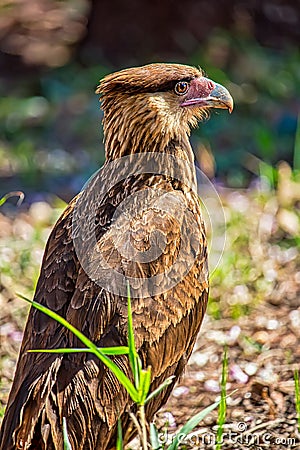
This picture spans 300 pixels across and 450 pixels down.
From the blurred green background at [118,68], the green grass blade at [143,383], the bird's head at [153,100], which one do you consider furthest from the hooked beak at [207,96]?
the blurred green background at [118,68]

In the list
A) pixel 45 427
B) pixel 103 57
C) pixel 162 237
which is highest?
pixel 162 237

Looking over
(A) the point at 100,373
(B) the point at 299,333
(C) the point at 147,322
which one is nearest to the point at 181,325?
(C) the point at 147,322

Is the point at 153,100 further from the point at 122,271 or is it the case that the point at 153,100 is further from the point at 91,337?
the point at 91,337

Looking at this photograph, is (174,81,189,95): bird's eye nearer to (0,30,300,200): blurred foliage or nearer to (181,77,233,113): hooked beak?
(181,77,233,113): hooked beak

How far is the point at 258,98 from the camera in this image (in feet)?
26.8

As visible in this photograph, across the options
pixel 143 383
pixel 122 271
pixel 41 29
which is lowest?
pixel 41 29

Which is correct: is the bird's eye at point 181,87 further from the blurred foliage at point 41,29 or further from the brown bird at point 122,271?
the blurred foliage at point 41,29

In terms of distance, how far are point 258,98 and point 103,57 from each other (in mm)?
1810

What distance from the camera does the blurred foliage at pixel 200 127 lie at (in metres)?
7.18

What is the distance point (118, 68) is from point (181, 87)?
5.07 m

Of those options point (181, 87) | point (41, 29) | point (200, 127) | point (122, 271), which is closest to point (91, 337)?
point (122, 271)

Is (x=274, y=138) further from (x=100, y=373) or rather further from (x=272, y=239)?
(x=100, y=373)

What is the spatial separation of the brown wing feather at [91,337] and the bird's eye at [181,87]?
55 cm

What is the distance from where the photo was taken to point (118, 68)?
8977mm
